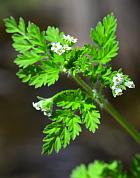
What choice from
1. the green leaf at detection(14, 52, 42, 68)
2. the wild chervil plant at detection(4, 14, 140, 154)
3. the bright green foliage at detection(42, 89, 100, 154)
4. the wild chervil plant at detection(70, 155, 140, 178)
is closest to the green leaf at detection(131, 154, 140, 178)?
the wild chervil plant at detection(70, 155, 140, 178)

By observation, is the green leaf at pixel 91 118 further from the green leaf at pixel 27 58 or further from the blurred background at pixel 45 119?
the blurred background at pixel 45 119

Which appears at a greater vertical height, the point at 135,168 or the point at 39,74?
the point at 39,74

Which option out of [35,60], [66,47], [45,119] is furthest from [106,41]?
[45,119]

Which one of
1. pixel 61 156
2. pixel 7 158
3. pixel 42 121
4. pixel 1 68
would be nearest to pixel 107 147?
pixel 61 156

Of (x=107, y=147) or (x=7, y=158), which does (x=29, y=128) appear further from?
(x=107, y=147)

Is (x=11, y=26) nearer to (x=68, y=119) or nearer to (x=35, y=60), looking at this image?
(x=35, y=60)

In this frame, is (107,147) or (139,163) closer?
(139,163)
